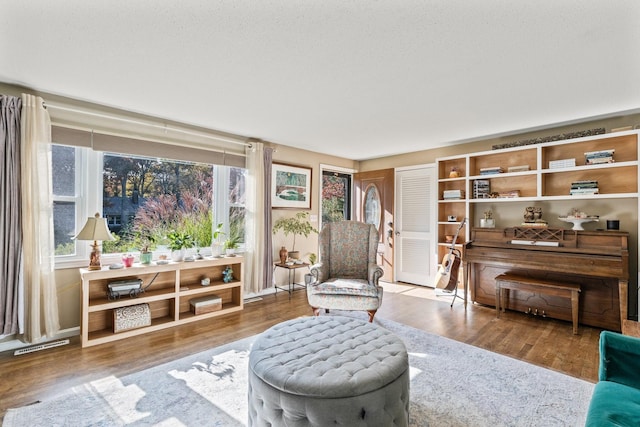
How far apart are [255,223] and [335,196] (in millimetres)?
2148

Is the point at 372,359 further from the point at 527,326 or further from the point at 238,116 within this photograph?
the point at 238,116

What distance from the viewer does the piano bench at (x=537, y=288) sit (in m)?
3.14

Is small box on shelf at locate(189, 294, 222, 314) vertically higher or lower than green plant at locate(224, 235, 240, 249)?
lower

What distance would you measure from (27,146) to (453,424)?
3897 millimetres

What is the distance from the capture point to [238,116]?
353cm

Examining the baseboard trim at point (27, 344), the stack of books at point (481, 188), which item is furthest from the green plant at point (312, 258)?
the baseboard trim at point (27, 344)

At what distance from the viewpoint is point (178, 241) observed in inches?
138

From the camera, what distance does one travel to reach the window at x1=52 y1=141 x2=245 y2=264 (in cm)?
308

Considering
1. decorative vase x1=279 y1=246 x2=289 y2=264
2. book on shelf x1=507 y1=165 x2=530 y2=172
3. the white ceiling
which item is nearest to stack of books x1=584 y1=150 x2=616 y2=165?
the white ceiling

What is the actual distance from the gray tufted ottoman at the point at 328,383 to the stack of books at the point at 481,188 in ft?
10.9

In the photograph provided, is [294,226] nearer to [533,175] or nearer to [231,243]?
[231,243]

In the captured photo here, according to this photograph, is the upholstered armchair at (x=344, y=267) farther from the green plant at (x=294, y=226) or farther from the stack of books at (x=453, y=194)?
the stack of books at (x=453, y=194)

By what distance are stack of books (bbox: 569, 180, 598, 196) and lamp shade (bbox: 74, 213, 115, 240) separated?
5.02 meters

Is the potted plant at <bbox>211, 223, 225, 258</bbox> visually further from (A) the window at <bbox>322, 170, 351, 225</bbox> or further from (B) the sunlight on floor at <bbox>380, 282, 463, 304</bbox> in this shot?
(B) the sunlight on floor at <bbox>380, 282, 463, 304</bbox>
